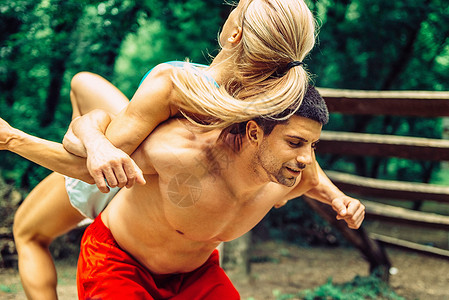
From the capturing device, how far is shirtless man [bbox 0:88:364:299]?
1.63 meters

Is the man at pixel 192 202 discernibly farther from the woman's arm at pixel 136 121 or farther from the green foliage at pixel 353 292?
the green foliage at pixel 353 292

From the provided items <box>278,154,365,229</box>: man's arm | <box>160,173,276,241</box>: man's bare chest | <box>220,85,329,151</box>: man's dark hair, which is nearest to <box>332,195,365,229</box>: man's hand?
<box>278,154,365,229</box>: man's arm

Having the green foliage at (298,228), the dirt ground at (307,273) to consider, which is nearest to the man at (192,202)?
the dirt ground at (307,273)

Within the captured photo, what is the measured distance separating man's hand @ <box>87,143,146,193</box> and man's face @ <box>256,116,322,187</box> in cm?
42

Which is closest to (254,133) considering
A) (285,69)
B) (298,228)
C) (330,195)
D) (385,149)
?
(285,69)

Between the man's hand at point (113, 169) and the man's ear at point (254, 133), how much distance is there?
388 millimetres

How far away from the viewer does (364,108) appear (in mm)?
3523

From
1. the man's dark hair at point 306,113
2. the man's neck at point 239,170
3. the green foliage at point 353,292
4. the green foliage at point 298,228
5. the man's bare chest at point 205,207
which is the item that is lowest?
the green foliage at point 298,228

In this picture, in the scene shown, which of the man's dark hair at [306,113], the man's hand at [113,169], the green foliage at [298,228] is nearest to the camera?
the man's hand at [113,169]

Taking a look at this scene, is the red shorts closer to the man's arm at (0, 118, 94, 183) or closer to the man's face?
the man's arm at (0, 118, 94, 183)

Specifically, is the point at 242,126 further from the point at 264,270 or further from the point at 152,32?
the point at 152,32

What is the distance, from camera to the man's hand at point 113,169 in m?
1.48

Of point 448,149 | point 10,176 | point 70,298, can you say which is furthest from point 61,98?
Result: point 448,149

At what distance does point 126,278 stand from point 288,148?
76 centimetres
